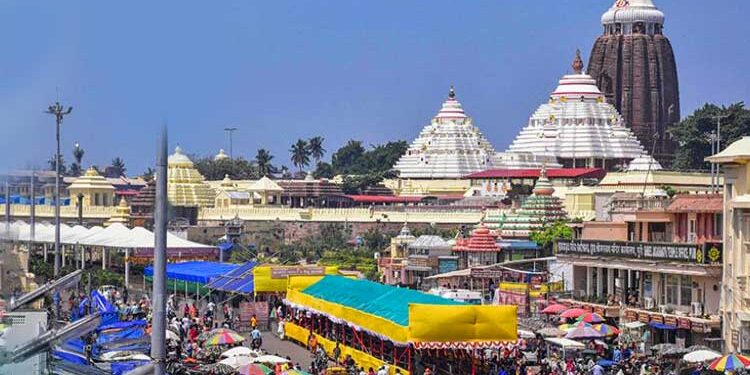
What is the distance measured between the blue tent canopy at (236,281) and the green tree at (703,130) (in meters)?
57.4

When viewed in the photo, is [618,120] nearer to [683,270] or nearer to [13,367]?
[683,270]

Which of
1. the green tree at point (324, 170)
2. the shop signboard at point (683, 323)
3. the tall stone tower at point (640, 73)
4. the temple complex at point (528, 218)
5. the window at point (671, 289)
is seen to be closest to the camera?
the shop signboard at point (683, 323)

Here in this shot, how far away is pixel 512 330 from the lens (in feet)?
A: 93.8

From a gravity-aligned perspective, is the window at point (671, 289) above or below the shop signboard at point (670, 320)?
above

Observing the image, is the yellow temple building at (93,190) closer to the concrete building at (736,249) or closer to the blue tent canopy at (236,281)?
the blue tent canopy at (236,281)

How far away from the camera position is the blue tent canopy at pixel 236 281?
44.7 m

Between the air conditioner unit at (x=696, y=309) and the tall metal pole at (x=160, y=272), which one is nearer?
the tall metal pole at (x=160, y=272)

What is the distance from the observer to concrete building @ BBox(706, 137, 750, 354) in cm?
3419

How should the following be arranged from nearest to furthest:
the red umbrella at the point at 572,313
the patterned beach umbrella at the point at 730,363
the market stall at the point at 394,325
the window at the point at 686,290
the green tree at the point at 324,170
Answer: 1. the market stall at the point at 394,325
2. the patterned beach umbrella at the point at 730,363
3. the window at the point at 686,290
4. the red umbrella at the point at 572,313
5. the green tree at the point at 324,170

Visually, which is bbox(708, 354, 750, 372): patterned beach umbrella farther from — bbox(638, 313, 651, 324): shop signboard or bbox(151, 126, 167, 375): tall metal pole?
bbox(151, 126, 167, 375): tall metal pole

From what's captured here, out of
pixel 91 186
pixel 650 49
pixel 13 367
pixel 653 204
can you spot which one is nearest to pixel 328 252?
pixel 91 186

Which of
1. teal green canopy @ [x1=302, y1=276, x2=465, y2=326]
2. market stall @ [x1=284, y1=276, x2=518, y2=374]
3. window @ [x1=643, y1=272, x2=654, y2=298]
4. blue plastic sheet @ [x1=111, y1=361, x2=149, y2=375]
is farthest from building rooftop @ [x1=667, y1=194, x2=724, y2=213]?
blue plastic sheet @ [x1=111, y1=361, x2=149, y2=375]

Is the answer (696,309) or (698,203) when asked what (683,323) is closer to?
(696,309)

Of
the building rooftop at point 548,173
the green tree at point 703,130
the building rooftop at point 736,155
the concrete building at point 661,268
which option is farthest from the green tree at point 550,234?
the green tree at point 703,130
